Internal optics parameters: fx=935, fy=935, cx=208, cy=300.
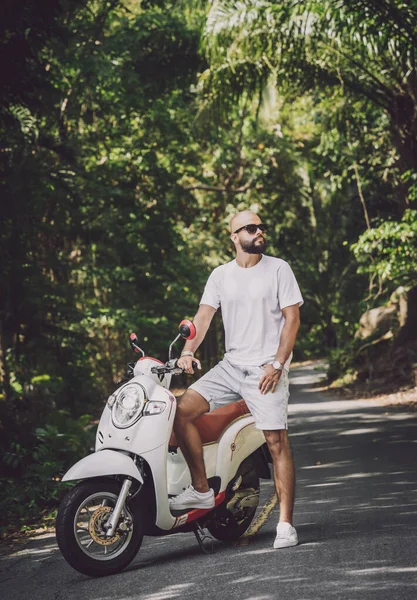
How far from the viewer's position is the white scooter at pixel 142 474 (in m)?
5.75

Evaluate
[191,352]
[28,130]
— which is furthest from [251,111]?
[191,352]

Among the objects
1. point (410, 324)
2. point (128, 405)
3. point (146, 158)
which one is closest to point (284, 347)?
point (128, 405)

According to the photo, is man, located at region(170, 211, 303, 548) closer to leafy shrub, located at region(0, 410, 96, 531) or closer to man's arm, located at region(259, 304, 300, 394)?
man's arm, located at region(259, 304, 300, 394)

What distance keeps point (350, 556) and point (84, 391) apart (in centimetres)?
1682

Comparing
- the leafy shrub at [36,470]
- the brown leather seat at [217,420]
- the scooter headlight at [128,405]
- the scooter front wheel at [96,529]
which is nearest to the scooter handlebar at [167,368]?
the scooter headlight at [128,405]

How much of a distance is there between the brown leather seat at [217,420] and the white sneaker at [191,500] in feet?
1.12

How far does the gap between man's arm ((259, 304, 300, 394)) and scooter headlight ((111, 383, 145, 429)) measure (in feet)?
2.66

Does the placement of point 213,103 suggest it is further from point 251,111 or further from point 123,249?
point 251,111

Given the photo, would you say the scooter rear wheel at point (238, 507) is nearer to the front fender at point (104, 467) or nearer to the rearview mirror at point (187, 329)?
the front fender at point (104, 467)

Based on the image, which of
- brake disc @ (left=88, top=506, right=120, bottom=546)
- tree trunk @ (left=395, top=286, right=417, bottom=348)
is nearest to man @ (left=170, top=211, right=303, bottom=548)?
brake disc @ (left=88, top=506, right=120, bottom=546)

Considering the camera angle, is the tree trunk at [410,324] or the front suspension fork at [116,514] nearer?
the front suspension fork at [116,514]

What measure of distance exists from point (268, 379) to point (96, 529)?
1461 millimetres

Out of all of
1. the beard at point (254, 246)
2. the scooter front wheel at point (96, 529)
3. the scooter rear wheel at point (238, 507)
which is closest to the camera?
the scooter front wheel at point (96, 529)

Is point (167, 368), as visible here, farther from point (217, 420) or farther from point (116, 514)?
point (116, 514)
